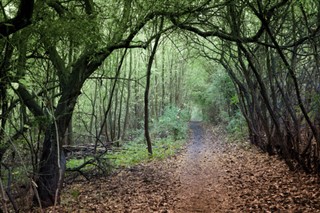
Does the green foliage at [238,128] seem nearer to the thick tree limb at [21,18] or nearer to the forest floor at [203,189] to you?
the forest floor at [203,189]

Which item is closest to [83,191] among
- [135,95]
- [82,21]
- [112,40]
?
[112,40]

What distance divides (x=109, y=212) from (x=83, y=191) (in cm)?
223

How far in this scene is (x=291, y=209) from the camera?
5387mm

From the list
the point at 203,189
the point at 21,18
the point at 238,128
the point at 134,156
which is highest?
the point at 21,18

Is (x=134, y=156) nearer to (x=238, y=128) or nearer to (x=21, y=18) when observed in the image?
(x=238, y=128)

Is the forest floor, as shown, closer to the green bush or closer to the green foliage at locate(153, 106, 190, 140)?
the green bush


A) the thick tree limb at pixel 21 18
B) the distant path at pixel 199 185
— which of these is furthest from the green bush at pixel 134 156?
the thick tree limb at pixel 21 18

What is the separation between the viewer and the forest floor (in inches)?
239

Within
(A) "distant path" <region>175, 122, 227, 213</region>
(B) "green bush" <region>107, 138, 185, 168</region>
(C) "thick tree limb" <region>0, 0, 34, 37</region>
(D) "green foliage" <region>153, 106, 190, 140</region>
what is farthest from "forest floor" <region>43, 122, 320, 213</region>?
(D) "green foliage" <region>153, 106, 190, 140</region>

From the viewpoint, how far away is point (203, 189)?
7.80 m

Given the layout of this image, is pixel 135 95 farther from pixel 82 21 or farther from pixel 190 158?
pixel 82 21

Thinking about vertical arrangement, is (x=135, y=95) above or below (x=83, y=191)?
above

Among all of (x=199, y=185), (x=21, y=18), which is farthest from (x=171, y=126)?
(x=21, y=18)

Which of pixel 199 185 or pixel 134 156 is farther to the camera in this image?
pixel 134 156
